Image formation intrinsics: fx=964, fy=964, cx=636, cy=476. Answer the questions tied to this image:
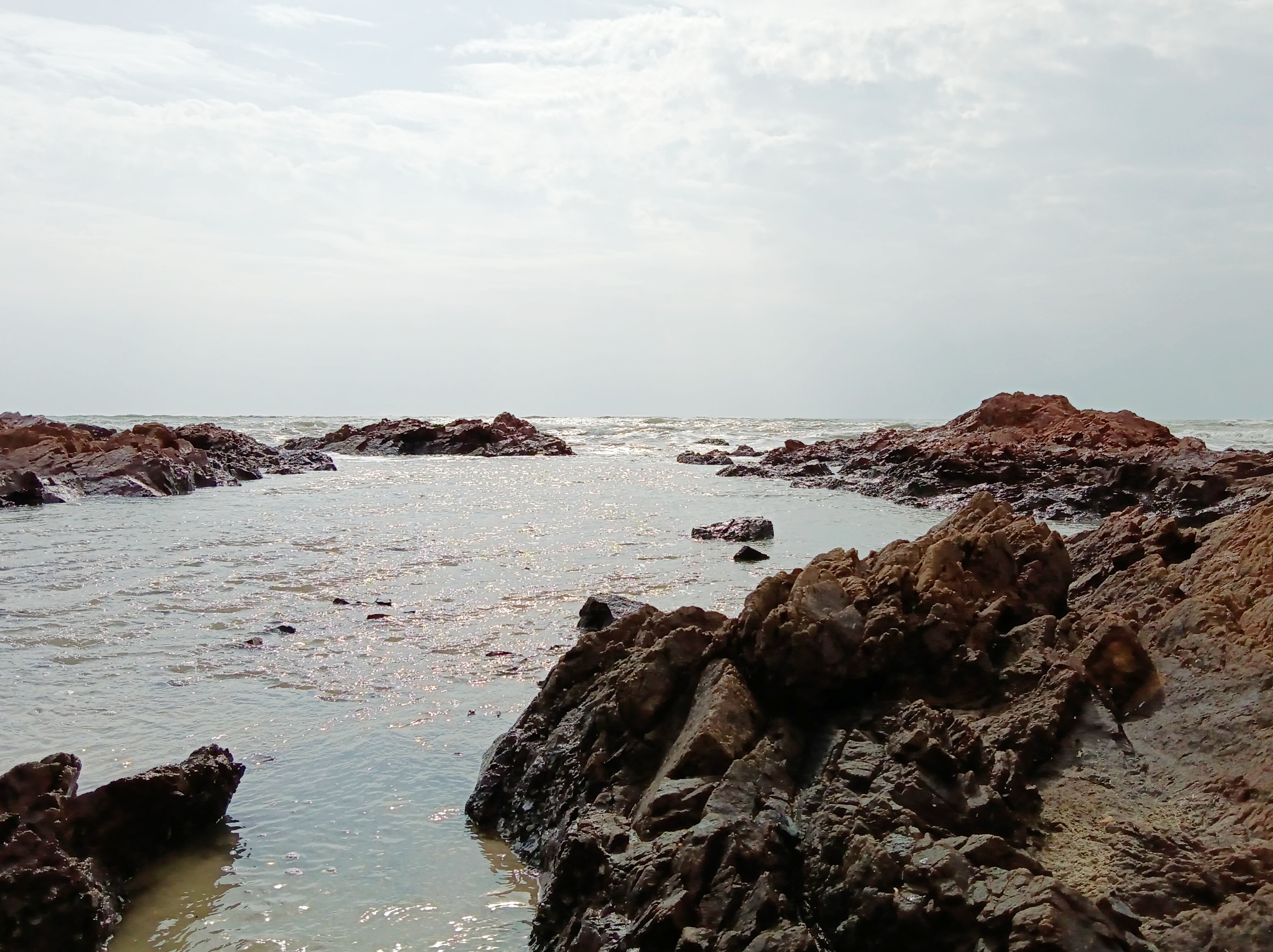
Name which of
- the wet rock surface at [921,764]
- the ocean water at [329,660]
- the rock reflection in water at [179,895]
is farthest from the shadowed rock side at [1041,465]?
the rock reflection in water at [179,895]

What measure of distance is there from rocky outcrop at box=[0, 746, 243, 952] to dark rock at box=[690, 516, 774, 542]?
862 cm

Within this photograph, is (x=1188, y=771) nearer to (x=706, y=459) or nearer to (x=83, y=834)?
(x=83, y=834)

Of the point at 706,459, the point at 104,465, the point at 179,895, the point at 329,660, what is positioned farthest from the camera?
the point at 706,459

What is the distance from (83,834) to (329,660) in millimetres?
3048

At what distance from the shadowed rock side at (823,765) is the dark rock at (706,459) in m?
24.6

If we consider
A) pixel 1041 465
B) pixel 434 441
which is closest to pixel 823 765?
pixel 1041 465

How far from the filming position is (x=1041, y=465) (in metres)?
18.6

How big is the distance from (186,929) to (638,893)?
167 centimetres

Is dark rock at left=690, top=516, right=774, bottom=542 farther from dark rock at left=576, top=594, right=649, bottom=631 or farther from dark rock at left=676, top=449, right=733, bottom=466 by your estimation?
dark rock at left=676, top=449, right=733, bottom=466

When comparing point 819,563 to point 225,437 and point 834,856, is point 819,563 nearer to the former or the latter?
point 834,856

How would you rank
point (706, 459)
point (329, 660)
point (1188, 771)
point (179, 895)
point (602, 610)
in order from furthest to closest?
point (706, 459)
point (602, 610)
point (329, 660)
point (179, 895)
point (1188, 771)

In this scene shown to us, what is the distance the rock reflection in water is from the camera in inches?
130

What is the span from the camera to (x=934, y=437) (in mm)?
25375

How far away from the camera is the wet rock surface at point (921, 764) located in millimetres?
2582
